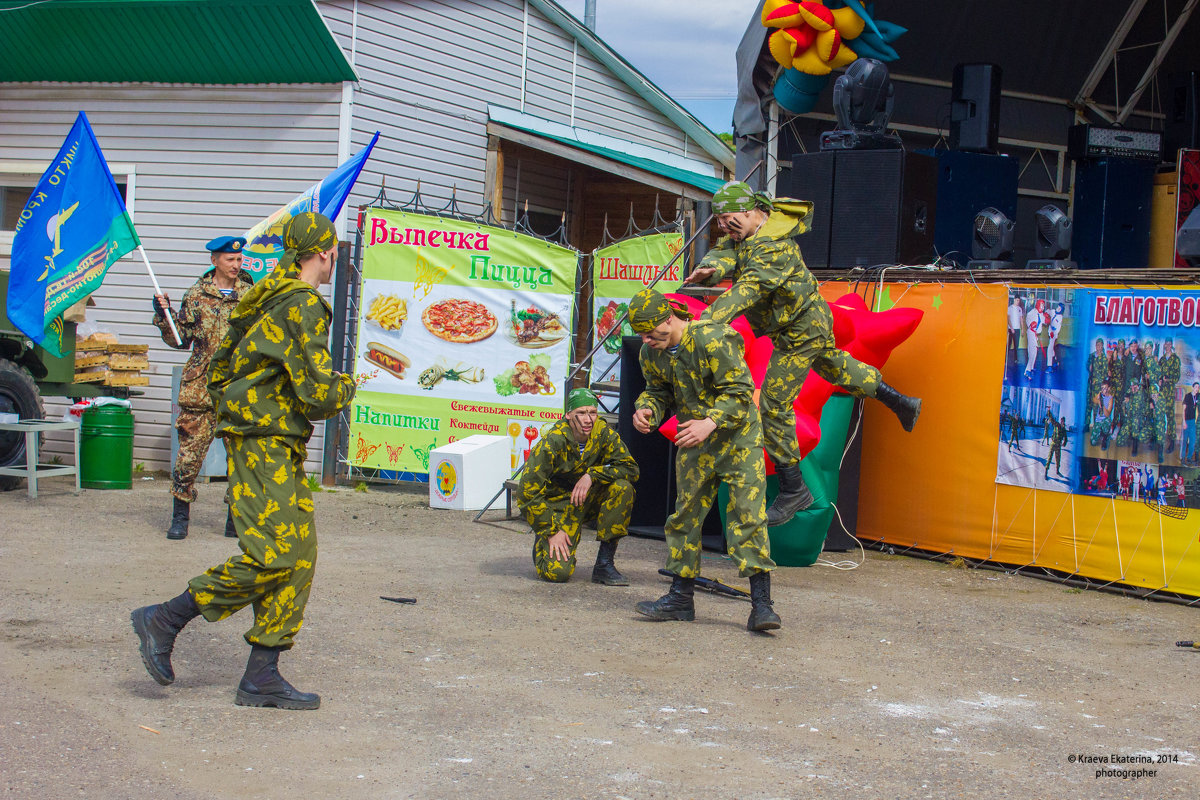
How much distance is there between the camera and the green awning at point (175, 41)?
10.6 m

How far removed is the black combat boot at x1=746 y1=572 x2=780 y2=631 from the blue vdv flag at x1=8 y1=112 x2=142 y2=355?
17.6 ft

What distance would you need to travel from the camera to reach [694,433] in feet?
17.8

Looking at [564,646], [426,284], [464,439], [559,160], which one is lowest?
[564,646]

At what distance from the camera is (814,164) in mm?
9094

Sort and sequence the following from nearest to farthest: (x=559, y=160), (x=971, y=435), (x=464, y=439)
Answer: (x=971, y=435) → (x=464, y=439) → (x=559, y=160)

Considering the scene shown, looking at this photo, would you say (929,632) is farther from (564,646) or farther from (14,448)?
(14,448)

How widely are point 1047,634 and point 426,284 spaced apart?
6183mm

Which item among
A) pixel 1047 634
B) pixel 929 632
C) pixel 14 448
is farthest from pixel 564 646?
pixel 14 448

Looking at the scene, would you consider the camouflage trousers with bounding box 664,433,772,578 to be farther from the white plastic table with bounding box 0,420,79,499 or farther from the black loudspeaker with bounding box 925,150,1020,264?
the white plastic table with bounding box 0,420,79,499

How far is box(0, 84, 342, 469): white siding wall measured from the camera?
11234mm

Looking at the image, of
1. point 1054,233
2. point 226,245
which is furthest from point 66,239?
point 1054,233

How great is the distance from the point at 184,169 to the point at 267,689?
8.36 metres

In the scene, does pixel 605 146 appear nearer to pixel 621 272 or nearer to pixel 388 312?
pixel 621 272

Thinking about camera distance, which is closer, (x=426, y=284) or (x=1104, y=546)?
(x=1104, y=546)
